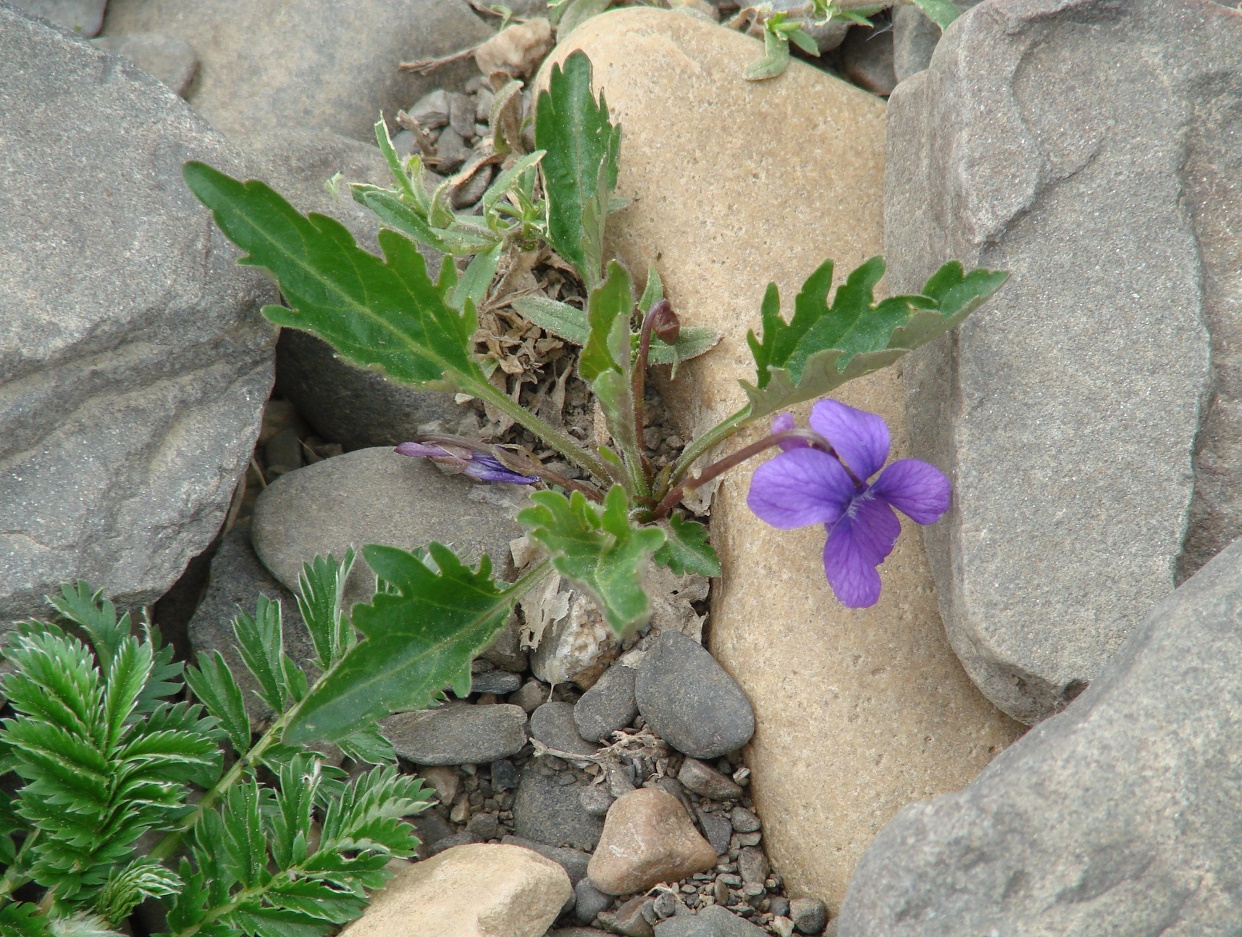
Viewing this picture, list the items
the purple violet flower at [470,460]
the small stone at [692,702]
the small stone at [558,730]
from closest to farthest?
the small stone at [692,702]
the small stone at [558,730]
the purple violet flower at [470,460]

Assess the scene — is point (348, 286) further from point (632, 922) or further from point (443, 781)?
point (632, 922)

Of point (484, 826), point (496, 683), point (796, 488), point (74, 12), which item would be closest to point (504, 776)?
point (484, 826)

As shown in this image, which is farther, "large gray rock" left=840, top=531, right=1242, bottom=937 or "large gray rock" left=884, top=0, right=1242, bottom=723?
"large gray rock" left=884, top=0, right=1242, bottom=723

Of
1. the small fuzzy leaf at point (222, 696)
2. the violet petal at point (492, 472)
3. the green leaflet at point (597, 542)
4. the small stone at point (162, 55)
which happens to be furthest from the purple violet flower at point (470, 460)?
the small stone at point (162, 55)

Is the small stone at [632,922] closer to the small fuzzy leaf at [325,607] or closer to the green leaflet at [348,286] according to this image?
the small fuzzy leaf at [325,607]

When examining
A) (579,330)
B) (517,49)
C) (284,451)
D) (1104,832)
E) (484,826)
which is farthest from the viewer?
(517,49)

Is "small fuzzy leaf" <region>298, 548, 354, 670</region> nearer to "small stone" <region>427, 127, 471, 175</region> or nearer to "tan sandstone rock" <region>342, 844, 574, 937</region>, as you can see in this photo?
"tan sandstone rock" <region>342, 844, 574, 937</region>

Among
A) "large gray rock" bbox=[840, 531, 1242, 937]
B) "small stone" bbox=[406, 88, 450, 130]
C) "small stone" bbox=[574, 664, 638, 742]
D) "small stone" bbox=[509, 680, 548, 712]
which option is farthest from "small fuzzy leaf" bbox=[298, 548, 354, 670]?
"small stone" bbox=[406, 88, 450, 130]
